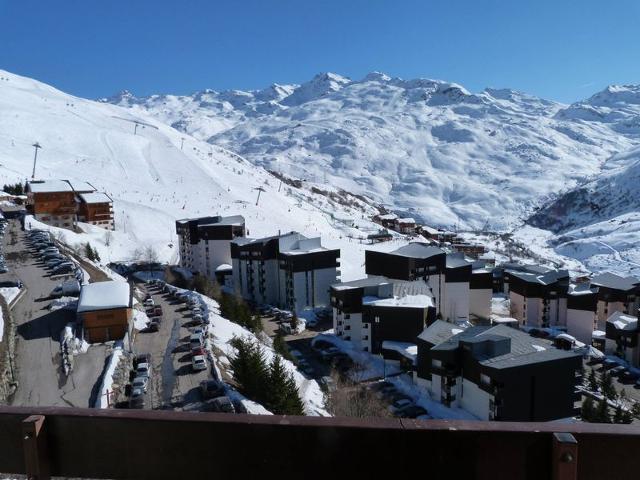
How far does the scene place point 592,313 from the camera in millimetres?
24922

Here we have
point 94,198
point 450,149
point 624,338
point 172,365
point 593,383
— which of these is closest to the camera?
point 172,365

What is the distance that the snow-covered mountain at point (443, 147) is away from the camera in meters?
114

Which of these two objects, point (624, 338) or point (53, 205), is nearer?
point (624, 338)

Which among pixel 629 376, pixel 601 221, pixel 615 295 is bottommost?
pixel 629 376

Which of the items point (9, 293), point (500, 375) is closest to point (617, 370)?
point (500, 375)

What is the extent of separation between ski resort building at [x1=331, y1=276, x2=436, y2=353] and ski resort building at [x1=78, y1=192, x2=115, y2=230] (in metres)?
19.9

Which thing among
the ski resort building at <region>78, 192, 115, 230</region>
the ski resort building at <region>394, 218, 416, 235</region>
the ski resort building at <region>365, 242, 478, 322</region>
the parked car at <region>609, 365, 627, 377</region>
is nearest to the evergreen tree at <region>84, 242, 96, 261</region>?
the ski resort building at <region>78, 192, 115, 230</region>

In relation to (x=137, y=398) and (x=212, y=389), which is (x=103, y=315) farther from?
(x=212, y=389)

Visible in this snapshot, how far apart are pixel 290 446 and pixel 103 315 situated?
1243 cm

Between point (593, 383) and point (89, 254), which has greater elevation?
point (89, 254)

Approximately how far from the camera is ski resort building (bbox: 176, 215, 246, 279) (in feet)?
96.2

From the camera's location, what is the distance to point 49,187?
106 ft

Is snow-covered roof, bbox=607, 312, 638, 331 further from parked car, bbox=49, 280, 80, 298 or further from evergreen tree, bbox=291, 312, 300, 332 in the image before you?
parked car, bbox=49, 280, 80, 298

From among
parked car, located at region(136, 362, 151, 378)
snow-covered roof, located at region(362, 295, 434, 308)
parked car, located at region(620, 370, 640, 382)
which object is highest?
parked car, located at region(136, 362, 151, 378)
